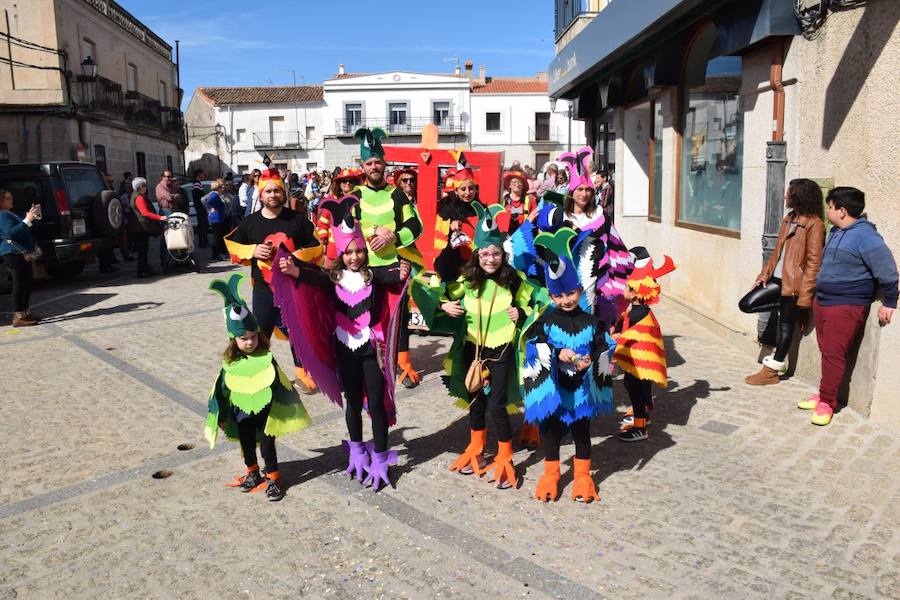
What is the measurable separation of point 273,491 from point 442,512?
3.31 feet

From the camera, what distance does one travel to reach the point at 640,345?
501 centimetres

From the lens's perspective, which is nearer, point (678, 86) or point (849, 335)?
point (849, 335)

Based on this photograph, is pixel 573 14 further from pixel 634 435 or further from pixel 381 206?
pixel 634 435

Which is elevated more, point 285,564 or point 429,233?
point 429,233

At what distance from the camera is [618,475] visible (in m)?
4.60

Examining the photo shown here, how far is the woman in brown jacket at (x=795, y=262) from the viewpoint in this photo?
5.91 metres

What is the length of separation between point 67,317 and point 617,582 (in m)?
9.11

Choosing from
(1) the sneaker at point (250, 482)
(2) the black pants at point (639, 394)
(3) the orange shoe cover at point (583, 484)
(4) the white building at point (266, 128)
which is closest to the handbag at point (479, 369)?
(3) the orange shoe cover at point (583, 484)

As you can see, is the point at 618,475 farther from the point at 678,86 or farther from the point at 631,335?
the point at 678,86

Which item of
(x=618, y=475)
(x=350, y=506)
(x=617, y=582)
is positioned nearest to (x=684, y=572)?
(x=617, y=582)

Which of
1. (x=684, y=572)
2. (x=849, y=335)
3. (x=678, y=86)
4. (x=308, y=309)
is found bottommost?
(x=684, y=572)

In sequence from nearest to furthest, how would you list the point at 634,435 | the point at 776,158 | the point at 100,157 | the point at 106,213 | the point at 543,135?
1. the point at 634,435
2. the point at 776,158
3. the point at 106,213
4. the point at 100,157
5. the point at 543,135

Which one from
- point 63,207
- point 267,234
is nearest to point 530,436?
point 267,234

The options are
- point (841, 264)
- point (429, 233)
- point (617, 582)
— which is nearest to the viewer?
point (617, 582)
